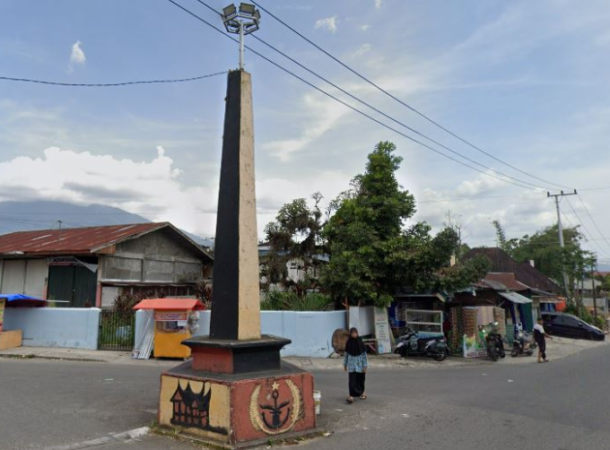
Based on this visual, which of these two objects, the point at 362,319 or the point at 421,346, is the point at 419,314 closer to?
the point at 421,346

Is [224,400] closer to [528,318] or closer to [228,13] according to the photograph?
[228,13]

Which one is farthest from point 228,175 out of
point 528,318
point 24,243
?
point 528,318

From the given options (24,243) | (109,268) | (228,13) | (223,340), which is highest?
(228,13)

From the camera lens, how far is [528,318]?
27391mm

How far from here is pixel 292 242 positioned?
2175 centimetres

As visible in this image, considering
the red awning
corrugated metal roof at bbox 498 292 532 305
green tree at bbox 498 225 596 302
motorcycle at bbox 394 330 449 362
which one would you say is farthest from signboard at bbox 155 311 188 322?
green tree at bbox 498 225 596 302

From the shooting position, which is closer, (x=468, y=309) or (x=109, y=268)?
(x=468, y=309)

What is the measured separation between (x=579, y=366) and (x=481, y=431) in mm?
11162

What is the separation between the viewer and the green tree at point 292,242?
21609 millimetres

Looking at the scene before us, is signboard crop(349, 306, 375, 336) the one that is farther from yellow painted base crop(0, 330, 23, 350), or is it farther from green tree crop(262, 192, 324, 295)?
yellow painted base crop(0, 330, 23, 350)

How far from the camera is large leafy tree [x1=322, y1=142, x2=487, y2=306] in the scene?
53.8ft

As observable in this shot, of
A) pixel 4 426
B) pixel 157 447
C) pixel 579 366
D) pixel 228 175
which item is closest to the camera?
pixel 157 447

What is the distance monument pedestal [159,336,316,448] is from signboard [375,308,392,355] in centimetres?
1055

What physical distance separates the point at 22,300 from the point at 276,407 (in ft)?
48.4
